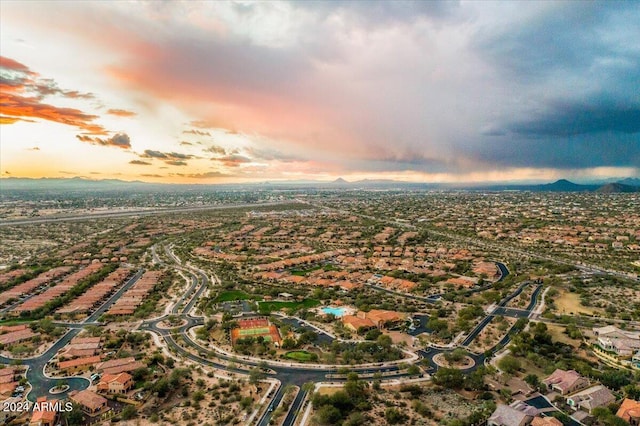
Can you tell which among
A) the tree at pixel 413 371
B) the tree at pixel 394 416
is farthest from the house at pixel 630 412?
the tree at pixel 394 416

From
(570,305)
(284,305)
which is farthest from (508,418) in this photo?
(284,305)

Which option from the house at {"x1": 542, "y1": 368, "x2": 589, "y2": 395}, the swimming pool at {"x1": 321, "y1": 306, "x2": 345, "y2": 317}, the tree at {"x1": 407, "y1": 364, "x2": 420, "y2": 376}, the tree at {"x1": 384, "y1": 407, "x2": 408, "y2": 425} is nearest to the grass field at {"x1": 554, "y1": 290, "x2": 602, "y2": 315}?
the house at {"x1": 542, "y1": 368, "x2": 589, "y2": 395}

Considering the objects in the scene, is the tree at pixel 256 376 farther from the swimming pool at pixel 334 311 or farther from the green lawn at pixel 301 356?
the swimming pool at pixel 334 311

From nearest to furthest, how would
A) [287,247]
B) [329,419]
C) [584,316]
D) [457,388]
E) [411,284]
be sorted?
[329,419] → [457,388] → [584,316] → [411,284] → [287,247]

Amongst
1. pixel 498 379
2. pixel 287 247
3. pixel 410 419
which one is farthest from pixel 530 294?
pixel 287 247

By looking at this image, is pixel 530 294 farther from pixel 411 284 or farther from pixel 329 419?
pixel 329 419

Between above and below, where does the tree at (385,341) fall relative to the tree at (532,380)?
above

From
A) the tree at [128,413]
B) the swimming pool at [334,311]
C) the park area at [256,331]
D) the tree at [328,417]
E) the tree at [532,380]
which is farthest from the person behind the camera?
the swimming pool at [334,311]
